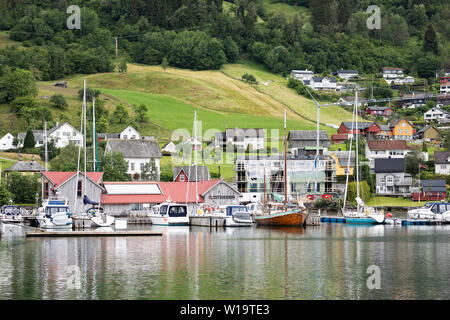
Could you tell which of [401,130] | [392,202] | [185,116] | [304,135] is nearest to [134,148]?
[304,135]

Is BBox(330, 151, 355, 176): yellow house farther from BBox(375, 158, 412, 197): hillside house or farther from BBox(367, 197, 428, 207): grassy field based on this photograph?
BBox(367, 197, 428, 207): grassy field

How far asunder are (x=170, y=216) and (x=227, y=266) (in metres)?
38.0

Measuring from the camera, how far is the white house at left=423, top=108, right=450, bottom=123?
19046 cm

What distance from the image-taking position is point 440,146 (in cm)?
15700

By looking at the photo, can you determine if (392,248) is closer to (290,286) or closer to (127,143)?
(290,286)

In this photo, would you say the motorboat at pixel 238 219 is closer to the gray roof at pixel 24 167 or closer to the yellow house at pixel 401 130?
the gray roof at pixel 24 167

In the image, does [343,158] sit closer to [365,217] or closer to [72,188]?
[365,217]

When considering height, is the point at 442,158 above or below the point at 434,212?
above

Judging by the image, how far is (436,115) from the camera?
193 meters

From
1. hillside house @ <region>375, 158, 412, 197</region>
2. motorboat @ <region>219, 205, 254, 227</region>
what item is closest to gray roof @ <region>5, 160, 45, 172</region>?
motorboat @ <region>219, 205, 254, 227</region>

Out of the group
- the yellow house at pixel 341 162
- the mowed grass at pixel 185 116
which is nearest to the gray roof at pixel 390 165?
the yellow house at pixel 341 162

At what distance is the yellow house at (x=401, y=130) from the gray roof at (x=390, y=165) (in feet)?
167

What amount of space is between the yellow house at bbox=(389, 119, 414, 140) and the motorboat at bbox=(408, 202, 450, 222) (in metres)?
78.9
